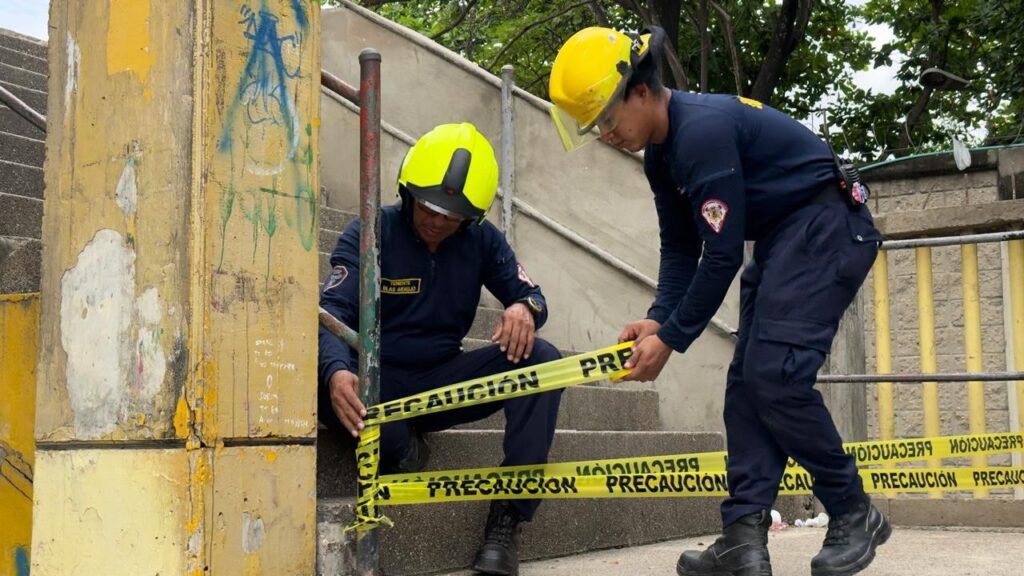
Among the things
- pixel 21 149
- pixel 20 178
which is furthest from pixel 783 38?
pixel 20 178

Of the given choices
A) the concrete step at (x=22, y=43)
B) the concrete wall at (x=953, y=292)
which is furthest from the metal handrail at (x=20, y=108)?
the concrete wall at (x=953, y=292)

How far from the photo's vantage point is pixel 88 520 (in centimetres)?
306

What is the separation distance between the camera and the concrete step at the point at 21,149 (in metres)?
5.64

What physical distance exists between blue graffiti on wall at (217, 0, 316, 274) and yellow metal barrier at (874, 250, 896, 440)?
372cm

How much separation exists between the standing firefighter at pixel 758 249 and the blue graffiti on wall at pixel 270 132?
2.54 feet

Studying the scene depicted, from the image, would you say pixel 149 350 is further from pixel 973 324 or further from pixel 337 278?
pixel 973 324

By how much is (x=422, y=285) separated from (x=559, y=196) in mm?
2791

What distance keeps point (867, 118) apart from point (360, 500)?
11806 millimetres

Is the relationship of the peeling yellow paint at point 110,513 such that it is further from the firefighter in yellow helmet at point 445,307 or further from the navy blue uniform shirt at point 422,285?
the navy blue uniform shirt at point 422,285

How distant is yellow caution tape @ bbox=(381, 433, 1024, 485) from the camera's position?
3.67m

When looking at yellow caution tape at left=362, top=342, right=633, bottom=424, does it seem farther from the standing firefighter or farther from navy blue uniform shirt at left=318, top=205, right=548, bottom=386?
navy blue uniform shirt at left=318, top=205, right=548, bottom=386

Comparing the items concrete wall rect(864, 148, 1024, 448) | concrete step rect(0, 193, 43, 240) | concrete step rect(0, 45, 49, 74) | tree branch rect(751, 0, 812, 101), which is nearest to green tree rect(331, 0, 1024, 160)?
tree branch rect(751, 0, 812, 101)

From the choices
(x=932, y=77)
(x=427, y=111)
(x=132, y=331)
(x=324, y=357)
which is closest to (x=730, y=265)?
(x=324, y=357)

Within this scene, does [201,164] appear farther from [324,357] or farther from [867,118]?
[867,118]
